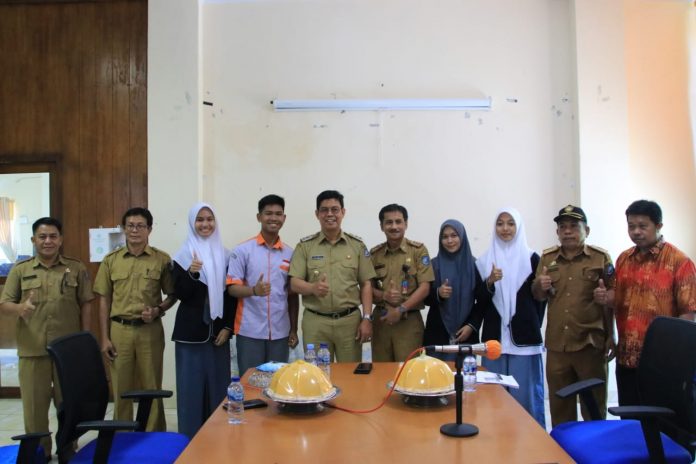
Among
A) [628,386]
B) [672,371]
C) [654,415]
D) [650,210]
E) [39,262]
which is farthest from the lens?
[39,262]

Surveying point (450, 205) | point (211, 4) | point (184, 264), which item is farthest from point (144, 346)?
point (211, 4)

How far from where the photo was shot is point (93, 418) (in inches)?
88.5

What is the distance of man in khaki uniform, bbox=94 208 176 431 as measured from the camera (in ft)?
10.4

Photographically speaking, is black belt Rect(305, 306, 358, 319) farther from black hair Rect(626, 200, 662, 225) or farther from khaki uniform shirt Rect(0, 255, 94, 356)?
black hair Rect(626, 200, 662, 225)

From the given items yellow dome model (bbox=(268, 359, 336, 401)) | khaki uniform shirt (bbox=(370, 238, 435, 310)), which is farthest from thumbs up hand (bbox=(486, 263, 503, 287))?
yellow dome model (bbox=(268, 359, 336, 401))

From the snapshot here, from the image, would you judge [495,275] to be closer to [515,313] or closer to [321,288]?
[515,313]

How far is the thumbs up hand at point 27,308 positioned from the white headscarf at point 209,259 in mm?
947

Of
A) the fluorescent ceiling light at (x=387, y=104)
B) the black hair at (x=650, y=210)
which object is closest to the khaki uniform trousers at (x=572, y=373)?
the black hair at (x=650, y=210)

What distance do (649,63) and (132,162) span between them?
4.74 metres

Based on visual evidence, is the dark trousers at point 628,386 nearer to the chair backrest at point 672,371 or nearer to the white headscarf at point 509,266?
the chair backrest at point 672,371

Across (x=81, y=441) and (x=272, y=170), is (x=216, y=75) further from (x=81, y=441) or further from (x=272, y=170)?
(x=81, y=441)

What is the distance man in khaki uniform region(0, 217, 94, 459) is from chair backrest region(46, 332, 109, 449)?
1.14 meters

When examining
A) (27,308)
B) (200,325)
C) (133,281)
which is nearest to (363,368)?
(200,325)

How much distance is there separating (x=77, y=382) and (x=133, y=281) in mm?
1158
